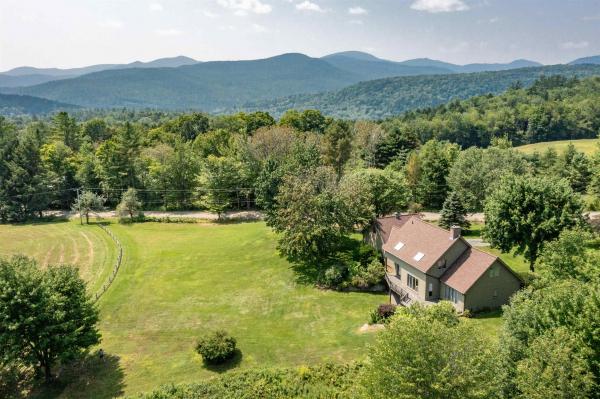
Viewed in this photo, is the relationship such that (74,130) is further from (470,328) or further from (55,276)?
(470,328)

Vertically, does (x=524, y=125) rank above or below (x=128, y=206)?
above

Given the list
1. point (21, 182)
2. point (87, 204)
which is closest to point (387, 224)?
point (87, 204)

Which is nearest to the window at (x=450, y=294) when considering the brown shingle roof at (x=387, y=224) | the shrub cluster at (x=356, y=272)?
the shrub cluster at (x=356, y=272)

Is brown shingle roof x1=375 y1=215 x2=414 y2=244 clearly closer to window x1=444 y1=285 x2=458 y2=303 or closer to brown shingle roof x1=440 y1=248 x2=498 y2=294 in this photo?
brown shingle roof x1=440 y1=248 x2=498 y2=294

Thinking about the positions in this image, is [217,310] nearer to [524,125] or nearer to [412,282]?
[412,282]

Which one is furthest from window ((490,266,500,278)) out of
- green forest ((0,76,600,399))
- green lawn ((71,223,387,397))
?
green lawn ((71,223,387,397))

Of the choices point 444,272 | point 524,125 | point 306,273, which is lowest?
point 306,273

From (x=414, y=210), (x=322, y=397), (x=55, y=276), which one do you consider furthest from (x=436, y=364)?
(x=414, y=210)
